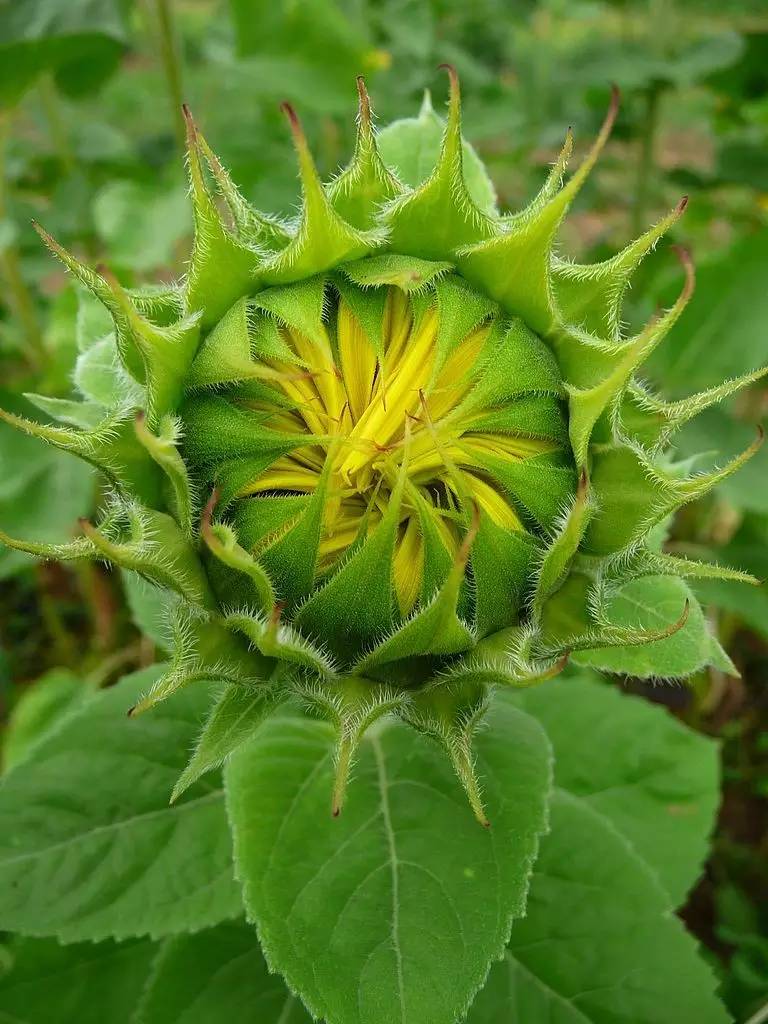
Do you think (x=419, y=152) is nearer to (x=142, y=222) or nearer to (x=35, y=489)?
(x=142, y=222)

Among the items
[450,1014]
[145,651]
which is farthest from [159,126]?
[450,1014]

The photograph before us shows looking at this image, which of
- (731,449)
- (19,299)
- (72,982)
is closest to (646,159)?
(731,449)

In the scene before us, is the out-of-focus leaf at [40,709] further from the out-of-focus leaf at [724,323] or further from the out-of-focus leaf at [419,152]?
the out-of-focus leaf at [724,323]

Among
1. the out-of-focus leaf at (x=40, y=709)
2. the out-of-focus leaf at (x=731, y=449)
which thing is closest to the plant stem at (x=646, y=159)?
the out-of-focus leaf at (x=731, y=449)

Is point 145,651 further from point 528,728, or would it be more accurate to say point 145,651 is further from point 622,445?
point 622,445

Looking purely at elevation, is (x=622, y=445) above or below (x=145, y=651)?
above

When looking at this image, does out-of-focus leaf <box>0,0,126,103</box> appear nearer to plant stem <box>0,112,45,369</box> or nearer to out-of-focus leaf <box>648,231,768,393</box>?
plant stem <box>0,112,45,369</box>
